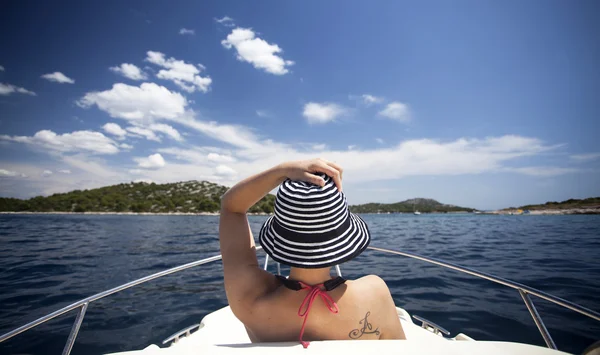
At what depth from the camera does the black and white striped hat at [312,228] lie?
3.17 ft

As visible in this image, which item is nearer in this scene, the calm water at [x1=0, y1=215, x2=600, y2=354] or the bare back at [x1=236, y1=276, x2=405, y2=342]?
the bare back at [x1=236, y1=276, x2=405, y2=342]

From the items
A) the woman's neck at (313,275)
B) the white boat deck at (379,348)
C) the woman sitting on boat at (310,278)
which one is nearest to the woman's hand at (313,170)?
the woman sitting on boat at (310,278)

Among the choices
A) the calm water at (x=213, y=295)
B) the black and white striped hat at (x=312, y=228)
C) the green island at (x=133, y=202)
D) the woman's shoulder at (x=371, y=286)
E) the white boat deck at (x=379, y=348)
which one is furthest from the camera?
the green island at (x=133, y=202)

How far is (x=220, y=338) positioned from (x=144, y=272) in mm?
6418

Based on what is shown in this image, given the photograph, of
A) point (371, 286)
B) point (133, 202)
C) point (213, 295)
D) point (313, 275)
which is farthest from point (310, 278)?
point (133, 202)

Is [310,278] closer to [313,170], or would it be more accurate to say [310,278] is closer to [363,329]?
[363,329]

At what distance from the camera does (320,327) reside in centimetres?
102

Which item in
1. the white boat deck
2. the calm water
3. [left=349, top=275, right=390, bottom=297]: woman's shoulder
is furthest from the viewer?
the calm water

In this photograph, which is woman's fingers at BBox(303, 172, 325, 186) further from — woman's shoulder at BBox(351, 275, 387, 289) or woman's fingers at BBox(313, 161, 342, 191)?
woman's shoulder at BBox(351, 275, 387, 289)

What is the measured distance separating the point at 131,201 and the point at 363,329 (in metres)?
101

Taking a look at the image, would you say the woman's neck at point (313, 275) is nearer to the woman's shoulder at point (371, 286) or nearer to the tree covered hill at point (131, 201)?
the woman's shoulder at point (371, 286)

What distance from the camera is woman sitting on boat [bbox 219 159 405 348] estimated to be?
98 cm

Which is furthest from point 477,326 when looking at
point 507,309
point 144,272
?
point 144,272

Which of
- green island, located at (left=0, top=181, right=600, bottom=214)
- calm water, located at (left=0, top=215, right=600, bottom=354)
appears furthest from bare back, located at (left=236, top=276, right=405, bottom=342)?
green island, located at (left=0, top=181, right=600, bottom=214)
